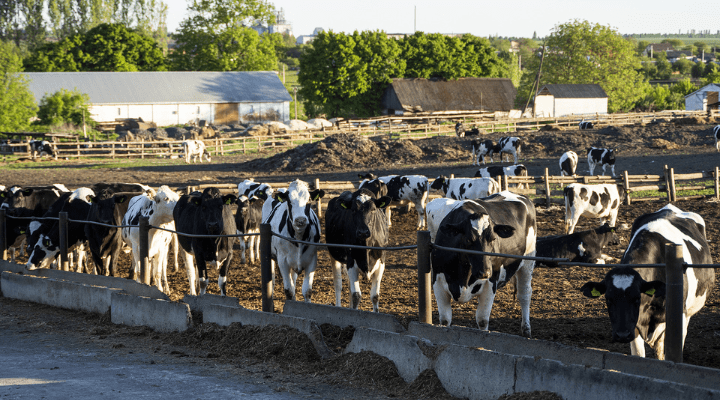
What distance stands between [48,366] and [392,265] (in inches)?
275

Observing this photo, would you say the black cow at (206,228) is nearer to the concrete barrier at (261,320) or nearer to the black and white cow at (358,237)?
the black and white cow at (358,237)

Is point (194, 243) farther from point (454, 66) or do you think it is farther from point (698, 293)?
point (454, 66)

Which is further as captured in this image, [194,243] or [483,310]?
[194,243]

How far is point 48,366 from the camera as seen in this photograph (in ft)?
21.0

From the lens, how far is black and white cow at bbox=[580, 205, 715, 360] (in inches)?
230

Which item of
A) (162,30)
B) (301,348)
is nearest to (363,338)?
(301,348)

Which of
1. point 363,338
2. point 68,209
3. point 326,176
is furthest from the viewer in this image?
point 326,176

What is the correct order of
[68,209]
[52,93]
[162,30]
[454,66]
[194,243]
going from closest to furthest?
A: [194,243] → [68,209] → [52,93] → [454,66] → [162,30]

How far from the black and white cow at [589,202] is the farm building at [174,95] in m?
48.8

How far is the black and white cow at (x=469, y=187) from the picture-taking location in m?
17.4

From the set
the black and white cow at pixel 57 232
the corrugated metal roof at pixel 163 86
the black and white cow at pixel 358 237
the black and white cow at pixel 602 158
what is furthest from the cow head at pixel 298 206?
the corrugated metal roof at pixel 163 86

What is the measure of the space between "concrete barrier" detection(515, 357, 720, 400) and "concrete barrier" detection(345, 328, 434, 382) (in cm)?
92

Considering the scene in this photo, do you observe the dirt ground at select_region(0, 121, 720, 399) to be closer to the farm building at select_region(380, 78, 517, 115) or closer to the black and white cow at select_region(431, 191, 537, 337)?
the black and white cow at select_region(431, 191, 537, 337)

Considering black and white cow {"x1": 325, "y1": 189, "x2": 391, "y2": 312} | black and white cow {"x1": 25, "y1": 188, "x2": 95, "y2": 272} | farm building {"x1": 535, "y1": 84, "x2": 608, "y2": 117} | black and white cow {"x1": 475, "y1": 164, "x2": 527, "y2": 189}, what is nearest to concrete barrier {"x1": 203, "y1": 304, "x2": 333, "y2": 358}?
black and white cow {"x1": 325, "y1": 189, "x2": 391, "y2": 312}
